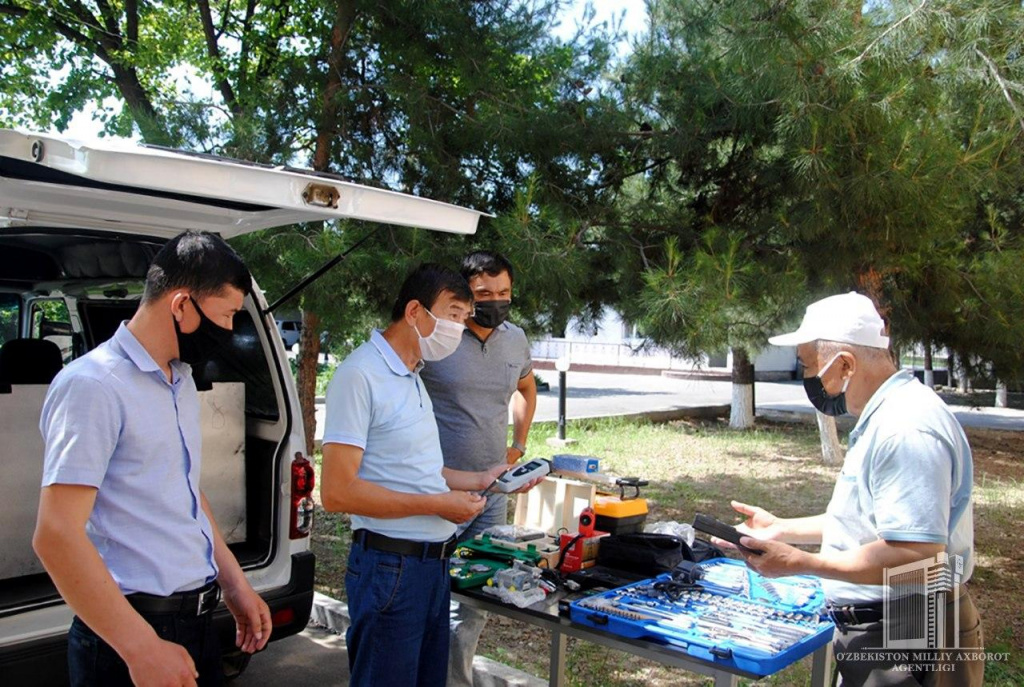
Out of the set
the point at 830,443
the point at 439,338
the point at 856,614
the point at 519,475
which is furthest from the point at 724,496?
the point at 439,338

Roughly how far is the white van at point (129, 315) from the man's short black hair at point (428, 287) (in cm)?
28

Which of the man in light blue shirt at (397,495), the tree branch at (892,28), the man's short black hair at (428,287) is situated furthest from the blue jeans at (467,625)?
the tree branch at (892,28)

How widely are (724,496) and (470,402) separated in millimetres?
5128

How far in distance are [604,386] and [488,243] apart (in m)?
17.9

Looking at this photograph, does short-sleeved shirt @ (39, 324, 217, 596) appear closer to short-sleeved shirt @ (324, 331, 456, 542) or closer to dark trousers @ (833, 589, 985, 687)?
short-sleeved shirt @ (324, 331, 456, 542)

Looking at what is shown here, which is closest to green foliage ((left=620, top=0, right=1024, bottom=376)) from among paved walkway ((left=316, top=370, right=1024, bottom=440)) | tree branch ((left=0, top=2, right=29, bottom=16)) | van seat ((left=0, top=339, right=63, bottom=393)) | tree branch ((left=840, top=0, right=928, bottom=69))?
tree branch ((left=840, top=0, right=928, bottom=69))

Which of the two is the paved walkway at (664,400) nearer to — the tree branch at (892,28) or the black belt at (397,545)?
the tree branch at (892,28)

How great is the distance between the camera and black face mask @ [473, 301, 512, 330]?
134 inches

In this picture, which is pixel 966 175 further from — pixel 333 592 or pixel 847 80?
pixel 333 592

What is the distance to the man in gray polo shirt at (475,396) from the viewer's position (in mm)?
3367

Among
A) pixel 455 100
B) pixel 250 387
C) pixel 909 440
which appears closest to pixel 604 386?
pixel 455 100

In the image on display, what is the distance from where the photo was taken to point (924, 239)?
15.3 feet

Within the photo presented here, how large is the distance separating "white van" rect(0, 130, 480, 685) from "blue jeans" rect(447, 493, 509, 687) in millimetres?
619

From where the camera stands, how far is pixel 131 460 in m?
1.80
